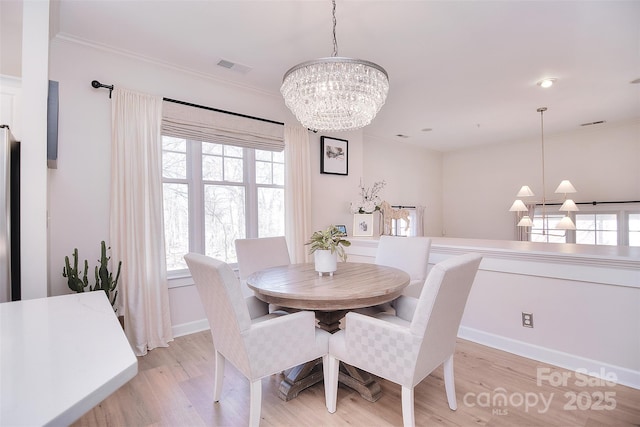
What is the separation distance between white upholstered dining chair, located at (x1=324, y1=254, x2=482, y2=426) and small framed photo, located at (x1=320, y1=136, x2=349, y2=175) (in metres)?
→ 2.68

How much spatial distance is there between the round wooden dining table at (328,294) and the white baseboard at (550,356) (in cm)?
113

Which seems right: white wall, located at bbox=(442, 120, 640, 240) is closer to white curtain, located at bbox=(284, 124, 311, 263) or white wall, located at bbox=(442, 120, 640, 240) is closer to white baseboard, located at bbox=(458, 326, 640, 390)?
white baseboard, located at bbox=(458, 326, 640, 390)

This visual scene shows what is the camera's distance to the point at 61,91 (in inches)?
94.7

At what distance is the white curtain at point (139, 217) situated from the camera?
8.50 feet

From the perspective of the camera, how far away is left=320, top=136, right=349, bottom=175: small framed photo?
4.06 m

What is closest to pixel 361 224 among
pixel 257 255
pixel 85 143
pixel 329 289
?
pixel 257 255

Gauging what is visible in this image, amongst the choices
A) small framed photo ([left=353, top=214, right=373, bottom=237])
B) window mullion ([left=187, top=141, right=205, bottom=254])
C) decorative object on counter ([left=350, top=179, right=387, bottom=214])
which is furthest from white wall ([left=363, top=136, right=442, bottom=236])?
window mullion ([left=187, top=141, right=205, bottom=254])

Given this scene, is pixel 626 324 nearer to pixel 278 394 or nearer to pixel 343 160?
pixel 278 394

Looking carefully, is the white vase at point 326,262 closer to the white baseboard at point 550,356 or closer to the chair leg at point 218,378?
the chair leg at point 218,378

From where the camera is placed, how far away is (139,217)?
268 centimetres

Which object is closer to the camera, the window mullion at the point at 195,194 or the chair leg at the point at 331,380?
the chair leg at the point at 331,380

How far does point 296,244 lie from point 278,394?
1.84 metres

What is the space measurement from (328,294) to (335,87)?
129 centimetres

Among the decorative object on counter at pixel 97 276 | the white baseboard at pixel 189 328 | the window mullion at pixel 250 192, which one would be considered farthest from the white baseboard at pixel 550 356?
the decorative object on counter at pixel 97 276
